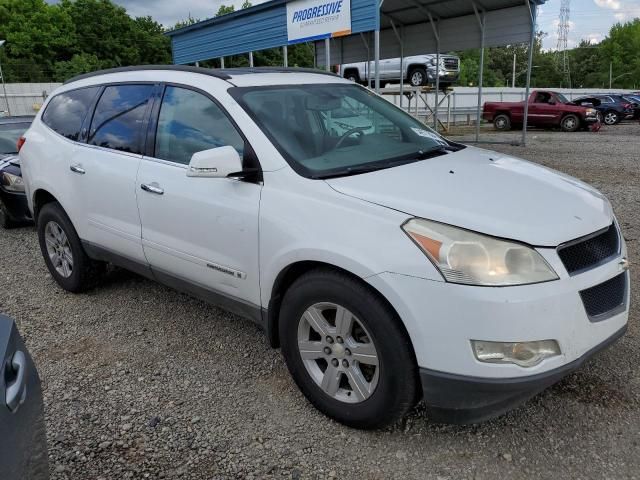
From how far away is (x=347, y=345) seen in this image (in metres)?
2.60

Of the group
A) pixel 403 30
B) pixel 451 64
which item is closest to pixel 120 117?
pixel 403 30

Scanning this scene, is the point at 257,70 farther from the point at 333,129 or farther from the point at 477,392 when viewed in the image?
the point at 477,392

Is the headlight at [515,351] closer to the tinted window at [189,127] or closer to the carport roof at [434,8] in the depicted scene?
the tinted window at [189,127]

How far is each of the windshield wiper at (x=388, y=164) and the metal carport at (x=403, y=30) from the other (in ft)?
25.1

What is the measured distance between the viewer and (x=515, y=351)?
222 centimetres

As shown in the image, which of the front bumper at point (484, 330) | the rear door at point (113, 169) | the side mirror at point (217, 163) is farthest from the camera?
the rear door at point (113, 169)

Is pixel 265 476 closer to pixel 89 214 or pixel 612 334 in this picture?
pixel 612 334

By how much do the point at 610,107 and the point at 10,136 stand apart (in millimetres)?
25380

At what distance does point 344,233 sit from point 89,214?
8.14 ft

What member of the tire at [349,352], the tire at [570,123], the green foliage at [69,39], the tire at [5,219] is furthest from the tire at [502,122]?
the green foliage at [69,39]

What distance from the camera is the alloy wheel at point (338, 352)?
8.37ft

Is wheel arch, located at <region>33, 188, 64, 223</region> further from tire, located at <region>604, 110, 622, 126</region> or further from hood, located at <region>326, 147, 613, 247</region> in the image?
tire, located at <region>604, 110, 622, 126</region>

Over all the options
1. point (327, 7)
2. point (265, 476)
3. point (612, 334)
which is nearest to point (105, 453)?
point (265, 476)

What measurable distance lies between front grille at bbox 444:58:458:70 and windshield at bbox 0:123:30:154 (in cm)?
1842
